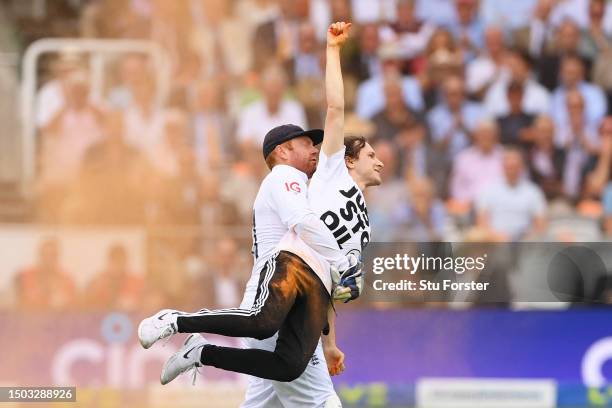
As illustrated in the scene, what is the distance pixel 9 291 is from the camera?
42.1 ft

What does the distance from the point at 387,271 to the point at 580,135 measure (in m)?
3.08

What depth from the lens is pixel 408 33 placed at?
1423 cm

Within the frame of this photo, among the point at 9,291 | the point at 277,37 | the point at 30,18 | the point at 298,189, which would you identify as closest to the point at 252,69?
the point at 277,37

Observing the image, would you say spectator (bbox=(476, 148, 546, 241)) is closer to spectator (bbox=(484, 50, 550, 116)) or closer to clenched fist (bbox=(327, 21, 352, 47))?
spectator (bbox=(484, 50, 550, 116))

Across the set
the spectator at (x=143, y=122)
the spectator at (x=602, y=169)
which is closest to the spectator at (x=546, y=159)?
the spectator at (x=602, y=169)

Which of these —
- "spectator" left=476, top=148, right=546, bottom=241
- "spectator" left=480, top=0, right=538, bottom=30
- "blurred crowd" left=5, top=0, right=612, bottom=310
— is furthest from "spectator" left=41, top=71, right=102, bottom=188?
"spectator" left=480, top=0, right=538, bottom=30

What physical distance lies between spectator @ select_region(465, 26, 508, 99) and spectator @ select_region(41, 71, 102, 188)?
406 cm

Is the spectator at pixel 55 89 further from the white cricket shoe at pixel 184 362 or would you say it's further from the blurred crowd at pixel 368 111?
the white cricket shoe at pixel 184 362

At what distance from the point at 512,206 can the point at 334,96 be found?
5703mm

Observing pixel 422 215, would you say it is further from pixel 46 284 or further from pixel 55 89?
pixel 55 89

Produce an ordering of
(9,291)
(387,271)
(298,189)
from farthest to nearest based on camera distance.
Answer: (9,291) < (387,271) < (298,189)

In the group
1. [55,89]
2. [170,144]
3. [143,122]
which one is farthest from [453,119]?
[55,89]

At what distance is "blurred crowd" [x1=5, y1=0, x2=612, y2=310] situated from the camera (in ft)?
43.3

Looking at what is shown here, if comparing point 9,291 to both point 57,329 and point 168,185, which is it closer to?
point 57,329
